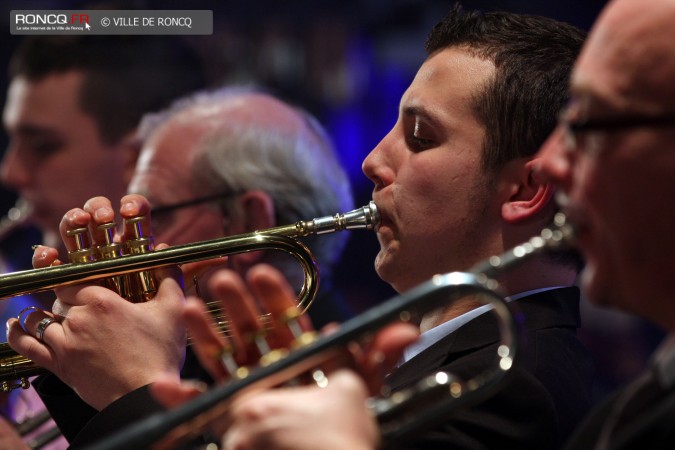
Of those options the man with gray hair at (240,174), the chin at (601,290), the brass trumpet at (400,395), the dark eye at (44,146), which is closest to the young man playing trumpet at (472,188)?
the brass trumpet at (400,395)

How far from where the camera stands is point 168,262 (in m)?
2.25

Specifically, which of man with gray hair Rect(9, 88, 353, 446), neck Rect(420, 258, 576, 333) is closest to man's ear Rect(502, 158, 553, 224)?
neck Rect(420, 258, 576, 333)

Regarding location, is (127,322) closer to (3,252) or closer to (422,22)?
(422,22)

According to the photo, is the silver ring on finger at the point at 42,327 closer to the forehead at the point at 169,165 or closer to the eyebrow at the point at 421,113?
the eyebrow at the point at 421,113

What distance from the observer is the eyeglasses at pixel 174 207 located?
10.9 feet

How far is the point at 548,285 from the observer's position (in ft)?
7.27

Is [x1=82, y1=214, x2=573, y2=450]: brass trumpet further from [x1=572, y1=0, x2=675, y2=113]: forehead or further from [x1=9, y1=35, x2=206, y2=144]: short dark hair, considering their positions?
[x1=9, y1=35, x2=206, y2=144]: short dark hair

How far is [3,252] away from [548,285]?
8.75ft

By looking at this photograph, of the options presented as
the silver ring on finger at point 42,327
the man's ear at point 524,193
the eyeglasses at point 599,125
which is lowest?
the silver ring on finger at point 42,327

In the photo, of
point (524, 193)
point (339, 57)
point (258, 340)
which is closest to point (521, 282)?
point (524, 193)

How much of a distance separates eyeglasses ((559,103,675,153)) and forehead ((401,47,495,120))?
797 millimetres

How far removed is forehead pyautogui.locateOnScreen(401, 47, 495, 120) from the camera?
2.18 m

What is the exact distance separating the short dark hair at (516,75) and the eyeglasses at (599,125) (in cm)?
80

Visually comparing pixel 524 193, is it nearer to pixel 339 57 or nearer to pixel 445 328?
pixel 445 328
